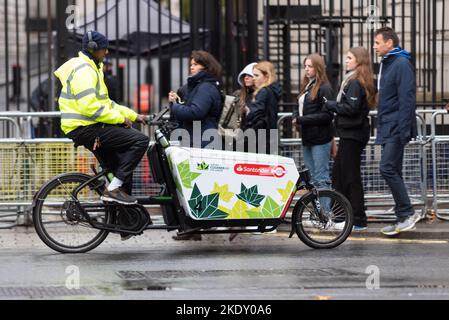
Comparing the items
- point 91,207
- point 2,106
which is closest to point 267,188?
point 91,207

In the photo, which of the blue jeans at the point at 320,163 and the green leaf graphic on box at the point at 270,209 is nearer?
the green leaf graphic on box at the point at 270,209

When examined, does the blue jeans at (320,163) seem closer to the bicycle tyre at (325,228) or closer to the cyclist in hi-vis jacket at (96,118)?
the bicycle tyre at (325,228)

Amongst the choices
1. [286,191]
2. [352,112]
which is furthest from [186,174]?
[352,112]

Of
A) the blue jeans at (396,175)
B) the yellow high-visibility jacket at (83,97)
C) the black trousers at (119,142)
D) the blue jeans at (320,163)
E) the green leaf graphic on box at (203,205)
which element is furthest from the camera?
the blue jeans at (320,163)

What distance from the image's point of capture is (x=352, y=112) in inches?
414

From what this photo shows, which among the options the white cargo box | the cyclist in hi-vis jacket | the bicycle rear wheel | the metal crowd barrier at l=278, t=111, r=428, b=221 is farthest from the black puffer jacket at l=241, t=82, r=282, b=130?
the bicycle rear wheel

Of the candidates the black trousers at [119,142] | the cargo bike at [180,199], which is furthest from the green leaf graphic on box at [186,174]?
the black trousers at [119,142]

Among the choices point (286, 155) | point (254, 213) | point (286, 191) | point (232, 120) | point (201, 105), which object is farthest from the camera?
point (286, 155)

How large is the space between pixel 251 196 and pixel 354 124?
163 cm

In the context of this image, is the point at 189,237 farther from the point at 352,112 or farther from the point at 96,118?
the point at 352,112

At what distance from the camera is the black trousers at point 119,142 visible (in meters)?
9.27

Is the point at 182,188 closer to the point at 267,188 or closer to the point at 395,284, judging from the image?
the point at 267,188

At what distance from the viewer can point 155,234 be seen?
429 inches

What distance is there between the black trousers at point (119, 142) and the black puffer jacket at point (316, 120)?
205cm
